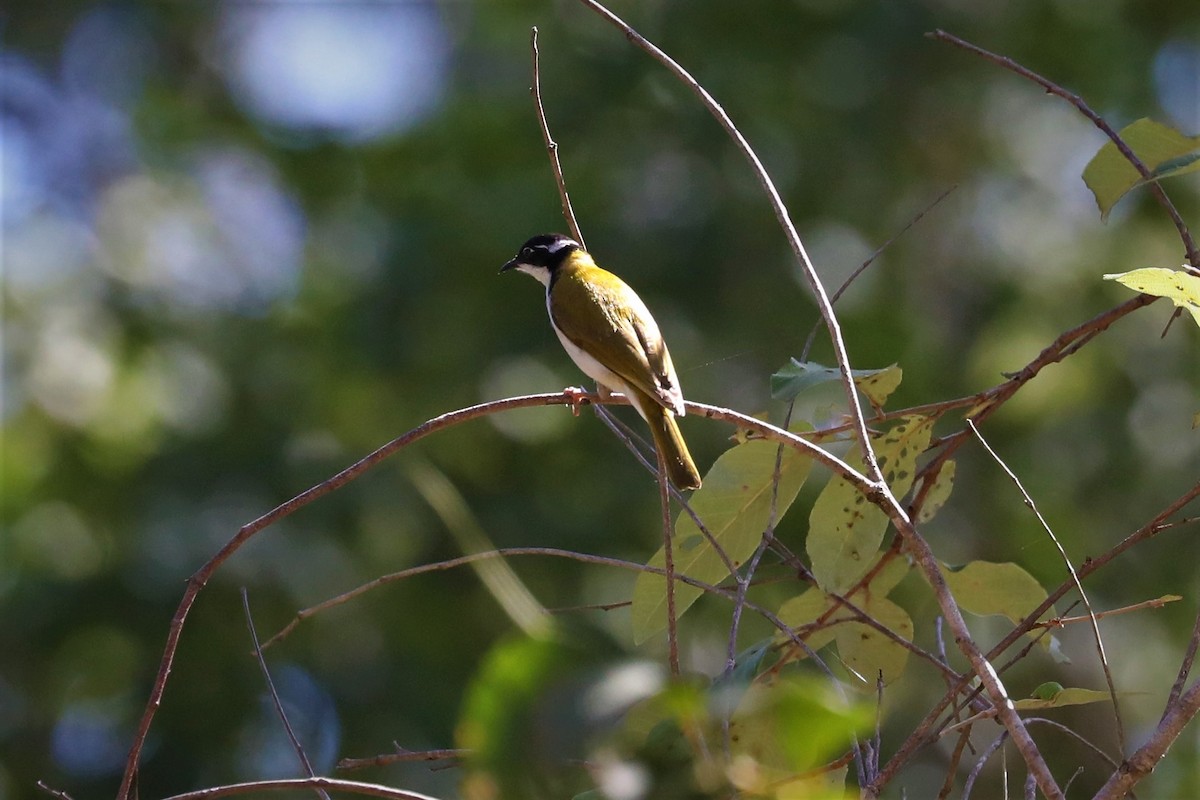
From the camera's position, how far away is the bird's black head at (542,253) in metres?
5.13

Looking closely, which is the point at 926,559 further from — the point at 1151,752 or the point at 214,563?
the point at 214,563

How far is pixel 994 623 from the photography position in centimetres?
929

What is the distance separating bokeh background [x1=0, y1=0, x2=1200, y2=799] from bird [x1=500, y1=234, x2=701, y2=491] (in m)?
4.07

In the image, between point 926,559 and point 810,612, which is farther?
point 810,612

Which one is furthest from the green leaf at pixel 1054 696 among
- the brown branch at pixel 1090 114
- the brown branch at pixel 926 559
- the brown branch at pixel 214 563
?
the brown branch at pixel 214 563

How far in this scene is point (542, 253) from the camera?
16.9 ft

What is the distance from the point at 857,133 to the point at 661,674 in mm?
11194

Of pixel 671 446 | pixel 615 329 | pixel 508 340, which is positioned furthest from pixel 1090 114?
pixel 508 340

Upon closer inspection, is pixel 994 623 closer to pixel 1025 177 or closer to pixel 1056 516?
pixel 1056 516

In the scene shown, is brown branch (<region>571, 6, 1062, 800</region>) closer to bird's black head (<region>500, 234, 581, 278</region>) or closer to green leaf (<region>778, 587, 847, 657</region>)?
green leaf (<region>778, 587, 847, 657</region>)

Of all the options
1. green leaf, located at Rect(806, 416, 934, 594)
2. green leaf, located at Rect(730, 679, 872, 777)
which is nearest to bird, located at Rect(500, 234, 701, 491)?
green leaf, located at Rect(806, 416, 934, 594)

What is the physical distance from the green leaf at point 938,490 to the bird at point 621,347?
62 centimetres

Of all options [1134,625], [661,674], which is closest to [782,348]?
[1134,625]

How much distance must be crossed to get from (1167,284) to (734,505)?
0.97 m
